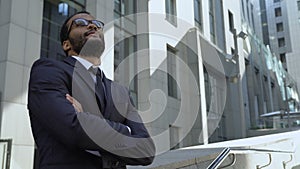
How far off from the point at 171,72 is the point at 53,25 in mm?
5974

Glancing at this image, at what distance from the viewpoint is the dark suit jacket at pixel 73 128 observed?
1493mm

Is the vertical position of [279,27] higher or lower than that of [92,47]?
higher

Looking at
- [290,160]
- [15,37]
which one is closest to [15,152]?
[15,37]

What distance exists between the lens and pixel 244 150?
16.0 feet

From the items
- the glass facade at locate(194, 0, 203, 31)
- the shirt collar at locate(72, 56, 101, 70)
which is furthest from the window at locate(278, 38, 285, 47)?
the shirt collar at locate(72, 56, 101, 70)

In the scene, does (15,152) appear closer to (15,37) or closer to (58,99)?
(15,37)

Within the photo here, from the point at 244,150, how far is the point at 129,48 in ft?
26.4

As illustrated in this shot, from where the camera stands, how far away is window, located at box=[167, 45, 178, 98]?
13.8 meters

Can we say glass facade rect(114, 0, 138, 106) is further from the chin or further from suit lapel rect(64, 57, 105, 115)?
suit lapel rect(64, 57, 105, 115)

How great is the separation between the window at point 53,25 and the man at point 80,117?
262 inches

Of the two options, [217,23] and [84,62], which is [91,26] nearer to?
[84,62]

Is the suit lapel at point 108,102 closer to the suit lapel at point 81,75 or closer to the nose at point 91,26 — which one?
the suit lapel at point 81,75

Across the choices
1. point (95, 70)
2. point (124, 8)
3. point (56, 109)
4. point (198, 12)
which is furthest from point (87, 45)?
point (198, 12)

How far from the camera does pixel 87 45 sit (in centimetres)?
182
